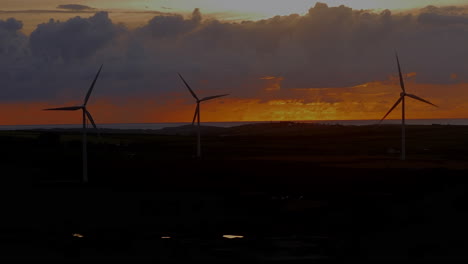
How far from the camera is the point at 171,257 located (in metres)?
23.4

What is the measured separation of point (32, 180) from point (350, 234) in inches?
1365

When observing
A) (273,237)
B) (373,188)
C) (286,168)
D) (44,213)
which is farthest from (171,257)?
(286,168)

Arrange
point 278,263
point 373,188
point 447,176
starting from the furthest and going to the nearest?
point 447,176
point 373,188
point 278,263

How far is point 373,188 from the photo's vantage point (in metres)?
50.2

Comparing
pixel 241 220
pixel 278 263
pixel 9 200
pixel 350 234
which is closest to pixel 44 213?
pixel 9 200

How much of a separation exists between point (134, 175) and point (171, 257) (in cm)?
3838

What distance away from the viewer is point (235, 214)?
3812 centimetres

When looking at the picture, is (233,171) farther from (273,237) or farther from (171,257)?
(171,257)

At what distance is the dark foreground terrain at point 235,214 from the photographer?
25.6 m

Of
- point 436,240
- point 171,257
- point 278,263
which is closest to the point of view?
point 278,263

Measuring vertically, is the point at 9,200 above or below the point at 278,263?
below

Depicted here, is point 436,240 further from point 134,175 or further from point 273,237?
point 134,175

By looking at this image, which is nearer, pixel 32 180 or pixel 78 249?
pixel 78 249

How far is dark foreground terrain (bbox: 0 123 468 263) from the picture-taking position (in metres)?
25.6
